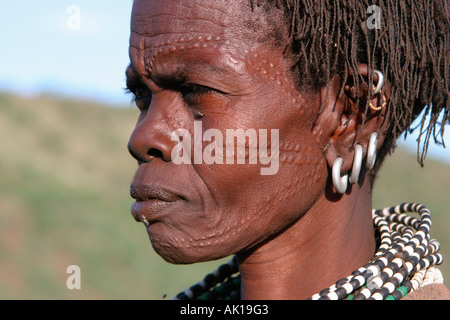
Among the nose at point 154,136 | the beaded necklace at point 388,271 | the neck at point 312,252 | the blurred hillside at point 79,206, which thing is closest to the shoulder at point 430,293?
the beaded necklace at point 388,271

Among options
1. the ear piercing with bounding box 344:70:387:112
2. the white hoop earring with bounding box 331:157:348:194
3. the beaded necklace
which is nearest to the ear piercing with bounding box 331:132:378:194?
the white hoop earring with bounding box 331:157:348:194

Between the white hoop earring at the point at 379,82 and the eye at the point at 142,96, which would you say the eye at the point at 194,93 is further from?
the white hoop earring at the point at 379,82

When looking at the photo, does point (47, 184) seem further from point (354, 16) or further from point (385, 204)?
point (354, 16)

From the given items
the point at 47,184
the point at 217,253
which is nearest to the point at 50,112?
the point at 47,184

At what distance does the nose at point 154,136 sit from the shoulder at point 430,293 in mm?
1294

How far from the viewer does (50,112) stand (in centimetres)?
1842

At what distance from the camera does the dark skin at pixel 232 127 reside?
102 inches

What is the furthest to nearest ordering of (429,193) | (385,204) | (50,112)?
(50,112) → (429,193) → (385,204)

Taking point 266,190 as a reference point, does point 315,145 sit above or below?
above

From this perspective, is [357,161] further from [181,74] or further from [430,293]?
[181,74]

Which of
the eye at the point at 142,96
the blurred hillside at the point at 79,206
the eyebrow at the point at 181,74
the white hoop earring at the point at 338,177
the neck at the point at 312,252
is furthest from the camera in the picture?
the blurred hillside at the point at 79,206

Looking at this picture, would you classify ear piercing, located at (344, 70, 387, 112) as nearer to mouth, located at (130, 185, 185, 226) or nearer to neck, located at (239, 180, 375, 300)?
neck, located at (239, 180, 375, 300)

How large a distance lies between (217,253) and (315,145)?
0.67 meters

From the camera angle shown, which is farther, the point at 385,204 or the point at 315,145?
the point at 385,204
